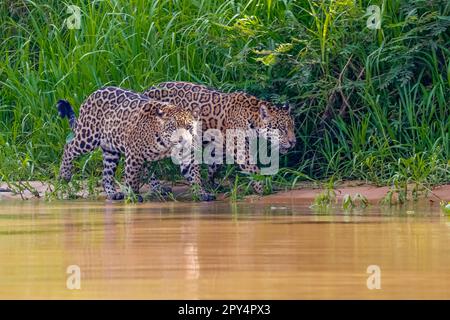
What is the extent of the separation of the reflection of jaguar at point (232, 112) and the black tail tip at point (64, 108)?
0.96 metres

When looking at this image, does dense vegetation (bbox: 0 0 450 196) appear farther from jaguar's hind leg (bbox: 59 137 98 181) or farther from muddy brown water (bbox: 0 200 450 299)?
muddy brown water (bbox: 0 200 450 299)

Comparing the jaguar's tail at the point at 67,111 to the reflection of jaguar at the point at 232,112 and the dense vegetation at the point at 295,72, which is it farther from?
the reflection of jaguar at the point at 232,112

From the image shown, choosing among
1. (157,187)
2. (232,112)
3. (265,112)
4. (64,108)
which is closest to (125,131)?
(157,187)

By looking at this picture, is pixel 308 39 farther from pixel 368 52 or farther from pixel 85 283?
pixel 85 283

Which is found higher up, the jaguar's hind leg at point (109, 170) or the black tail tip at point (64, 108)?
the black tail tip at point (64, 108)

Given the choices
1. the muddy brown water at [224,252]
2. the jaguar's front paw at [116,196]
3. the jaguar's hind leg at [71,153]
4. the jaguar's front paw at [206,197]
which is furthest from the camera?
the jaguar's hind leg at [71,153]

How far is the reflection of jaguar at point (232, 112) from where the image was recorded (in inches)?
414

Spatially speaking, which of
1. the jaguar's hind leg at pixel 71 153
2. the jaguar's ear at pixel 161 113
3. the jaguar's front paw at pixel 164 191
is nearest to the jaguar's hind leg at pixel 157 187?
the jaguar's front paw at pixel 164 191

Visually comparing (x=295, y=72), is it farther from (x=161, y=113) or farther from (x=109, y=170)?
(x=109, y=170)

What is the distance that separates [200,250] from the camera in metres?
6.62

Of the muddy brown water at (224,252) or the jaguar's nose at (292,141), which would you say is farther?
the jaguar's nose at (292,141)
